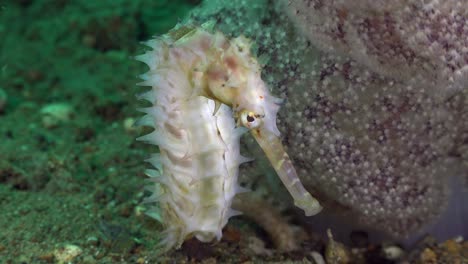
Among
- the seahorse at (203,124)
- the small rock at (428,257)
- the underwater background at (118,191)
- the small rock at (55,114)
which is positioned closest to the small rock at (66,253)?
the underwater background at (118,191)

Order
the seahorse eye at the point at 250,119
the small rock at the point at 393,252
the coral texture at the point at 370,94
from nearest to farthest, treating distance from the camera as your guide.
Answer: the seahorse eye at the point at 250,119 → the coral texture at the point at 370,94 → the small rock at the point at 393,252

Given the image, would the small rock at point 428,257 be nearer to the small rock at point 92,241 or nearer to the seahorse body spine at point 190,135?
the seahorse body spine at point 190,135

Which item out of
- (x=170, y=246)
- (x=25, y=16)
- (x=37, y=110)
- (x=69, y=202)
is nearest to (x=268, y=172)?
(x=170, y=246)

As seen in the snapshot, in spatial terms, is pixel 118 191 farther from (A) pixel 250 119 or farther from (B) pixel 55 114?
(A) pixel 250 119

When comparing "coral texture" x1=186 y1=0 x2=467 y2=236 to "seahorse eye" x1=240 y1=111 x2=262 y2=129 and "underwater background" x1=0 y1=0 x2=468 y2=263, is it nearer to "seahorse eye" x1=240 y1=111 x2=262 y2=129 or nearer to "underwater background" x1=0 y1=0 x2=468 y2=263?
"underwater background" x1=0 y1=0 x2=468 y2=263

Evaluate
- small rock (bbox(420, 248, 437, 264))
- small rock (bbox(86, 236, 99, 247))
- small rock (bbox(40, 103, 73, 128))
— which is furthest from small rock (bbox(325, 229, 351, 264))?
small rock (bbox(40, 103, 73, 128))
